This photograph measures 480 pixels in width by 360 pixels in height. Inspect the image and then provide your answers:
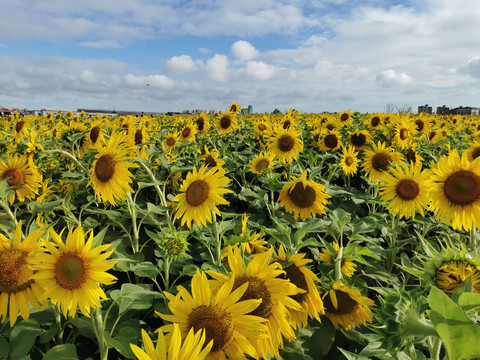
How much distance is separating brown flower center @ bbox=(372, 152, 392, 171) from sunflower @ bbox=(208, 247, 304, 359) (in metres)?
3.36

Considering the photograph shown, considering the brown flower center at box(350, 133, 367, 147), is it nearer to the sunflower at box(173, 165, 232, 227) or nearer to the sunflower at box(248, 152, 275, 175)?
the sunflower at box(248, 152, 275, 175)

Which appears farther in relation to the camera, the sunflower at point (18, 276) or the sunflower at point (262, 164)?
the sunflower at point (262, 164)

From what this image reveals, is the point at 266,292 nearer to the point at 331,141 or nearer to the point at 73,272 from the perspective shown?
the point at 73,272

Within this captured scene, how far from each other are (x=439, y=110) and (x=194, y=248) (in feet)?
139

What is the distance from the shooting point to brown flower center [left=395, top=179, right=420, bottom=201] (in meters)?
3.00

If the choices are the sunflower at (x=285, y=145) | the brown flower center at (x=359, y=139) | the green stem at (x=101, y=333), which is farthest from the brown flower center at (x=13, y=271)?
the brown flower center at (x=359, y=139)

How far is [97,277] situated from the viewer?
134cm

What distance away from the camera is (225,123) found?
7008 mm

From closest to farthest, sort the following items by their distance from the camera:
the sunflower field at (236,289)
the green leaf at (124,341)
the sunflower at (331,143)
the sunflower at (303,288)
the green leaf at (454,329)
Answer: the green leaf at (454,329)
the sunflower field at (236,289)
the green leaf at (124,341)
the sunflower at (303,288)
the sunflower at (331,143)

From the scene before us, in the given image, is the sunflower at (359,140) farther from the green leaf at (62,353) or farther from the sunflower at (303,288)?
the green leaf at (62,353)

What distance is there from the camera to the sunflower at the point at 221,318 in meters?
1.12

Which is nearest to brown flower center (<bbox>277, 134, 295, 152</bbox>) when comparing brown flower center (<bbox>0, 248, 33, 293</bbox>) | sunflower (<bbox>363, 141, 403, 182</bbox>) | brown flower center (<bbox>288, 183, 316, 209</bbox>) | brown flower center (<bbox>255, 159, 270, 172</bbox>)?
brown flower center (<bbox>255, 159, 270, 172</bbox>)

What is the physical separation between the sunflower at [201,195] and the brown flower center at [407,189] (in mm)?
1810

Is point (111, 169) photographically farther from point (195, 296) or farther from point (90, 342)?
point (195, 296)
